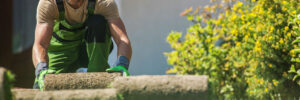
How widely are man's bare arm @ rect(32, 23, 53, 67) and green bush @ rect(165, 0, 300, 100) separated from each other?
4.34 feet

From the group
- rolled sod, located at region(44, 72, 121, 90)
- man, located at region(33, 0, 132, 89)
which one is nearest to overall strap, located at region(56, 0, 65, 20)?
man, located at region(33, 0, 132, 89)

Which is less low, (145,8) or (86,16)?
(145,8)

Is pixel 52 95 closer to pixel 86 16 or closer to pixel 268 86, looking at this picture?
pixel 86 16

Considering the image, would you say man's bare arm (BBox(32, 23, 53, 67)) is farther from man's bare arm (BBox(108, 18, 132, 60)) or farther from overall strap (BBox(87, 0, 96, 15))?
man's bare arm (BBox(108, 18, 132, 60))

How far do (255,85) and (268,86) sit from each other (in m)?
0.19

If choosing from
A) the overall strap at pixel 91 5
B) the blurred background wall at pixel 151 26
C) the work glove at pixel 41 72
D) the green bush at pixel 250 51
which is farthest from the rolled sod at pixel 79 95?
the blurred background wall at pixel 151 26

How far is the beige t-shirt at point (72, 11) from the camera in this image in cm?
280

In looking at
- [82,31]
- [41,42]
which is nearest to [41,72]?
[41,42]

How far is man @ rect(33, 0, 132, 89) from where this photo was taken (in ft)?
9.18

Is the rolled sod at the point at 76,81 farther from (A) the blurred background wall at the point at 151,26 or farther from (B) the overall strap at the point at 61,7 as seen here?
(A) the blurred background wall at the point at 151,26

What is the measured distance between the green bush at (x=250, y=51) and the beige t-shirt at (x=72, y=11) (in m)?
1.01

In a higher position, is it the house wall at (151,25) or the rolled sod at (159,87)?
the house wall at (151,25)

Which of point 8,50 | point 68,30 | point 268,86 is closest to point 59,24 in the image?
point 68,30

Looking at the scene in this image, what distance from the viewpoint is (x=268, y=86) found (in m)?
Result: 4.07
